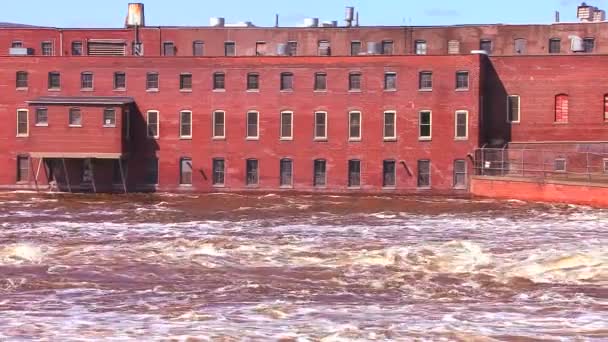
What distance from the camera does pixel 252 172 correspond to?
6153 cm

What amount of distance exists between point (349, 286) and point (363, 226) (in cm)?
1656

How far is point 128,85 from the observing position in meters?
62.1

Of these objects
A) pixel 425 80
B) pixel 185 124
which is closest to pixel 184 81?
pixel 185 124

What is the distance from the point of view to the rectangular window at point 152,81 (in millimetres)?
62062

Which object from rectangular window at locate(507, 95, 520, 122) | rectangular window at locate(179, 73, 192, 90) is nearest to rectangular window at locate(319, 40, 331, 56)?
rectangular window at locate(179, 73, 192, 90)

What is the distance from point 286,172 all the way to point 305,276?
110ft

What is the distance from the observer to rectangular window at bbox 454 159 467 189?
196ft

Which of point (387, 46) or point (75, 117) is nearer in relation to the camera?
point (75, 117)

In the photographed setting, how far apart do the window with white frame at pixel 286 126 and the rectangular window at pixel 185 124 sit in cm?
560

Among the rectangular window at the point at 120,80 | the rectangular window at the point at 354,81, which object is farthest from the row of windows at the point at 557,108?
the rectangular window at the point at 120,80

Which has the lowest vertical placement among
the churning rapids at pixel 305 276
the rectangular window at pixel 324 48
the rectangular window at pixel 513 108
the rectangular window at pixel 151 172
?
the churning rapids at pixel 305 276

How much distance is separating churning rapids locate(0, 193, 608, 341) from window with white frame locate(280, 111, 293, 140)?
1265 cm

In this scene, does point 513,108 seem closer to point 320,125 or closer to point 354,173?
point 354,173

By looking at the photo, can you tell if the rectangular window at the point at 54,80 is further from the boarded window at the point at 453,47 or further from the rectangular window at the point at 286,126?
the boarded window at the point at 453,47
